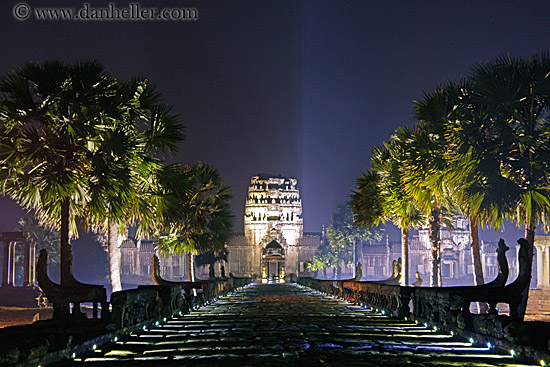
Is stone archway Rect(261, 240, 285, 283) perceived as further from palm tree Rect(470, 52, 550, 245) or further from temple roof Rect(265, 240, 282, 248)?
palm tree Rect(470, 52, 550, 245)

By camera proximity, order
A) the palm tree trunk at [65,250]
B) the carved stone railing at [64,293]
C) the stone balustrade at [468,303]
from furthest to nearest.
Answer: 1. the palm tree trunk at [65,250]
2. the carved stone railing at [64,293]
3. the stone balustrade at [468,303]

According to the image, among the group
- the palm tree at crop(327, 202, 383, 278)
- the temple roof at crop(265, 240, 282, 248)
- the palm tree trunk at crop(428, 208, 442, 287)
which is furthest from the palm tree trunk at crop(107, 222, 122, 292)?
the palm tree at crop(327, 202, 383, 278)

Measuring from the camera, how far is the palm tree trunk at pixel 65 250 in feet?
49.5

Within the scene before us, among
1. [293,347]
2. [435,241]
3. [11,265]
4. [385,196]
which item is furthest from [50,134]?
[11,265]

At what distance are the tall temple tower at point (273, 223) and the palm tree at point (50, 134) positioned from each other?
2907 inches

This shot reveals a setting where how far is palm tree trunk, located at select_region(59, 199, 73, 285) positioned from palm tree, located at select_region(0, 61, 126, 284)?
3 centimetres

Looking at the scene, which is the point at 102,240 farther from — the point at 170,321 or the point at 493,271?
the point at 170,321

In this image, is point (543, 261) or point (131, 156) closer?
point (131, 156)

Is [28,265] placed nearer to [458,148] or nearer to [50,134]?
[50,134]

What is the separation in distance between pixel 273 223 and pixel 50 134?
7634cm

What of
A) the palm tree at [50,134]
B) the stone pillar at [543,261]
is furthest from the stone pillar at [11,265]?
the stone pillar at [543,261]

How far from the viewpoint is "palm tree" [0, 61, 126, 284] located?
51.3 ft

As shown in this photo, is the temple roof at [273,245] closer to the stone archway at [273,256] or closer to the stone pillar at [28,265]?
the stone archway at [273,256]

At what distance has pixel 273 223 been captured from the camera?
91750 millimetres
